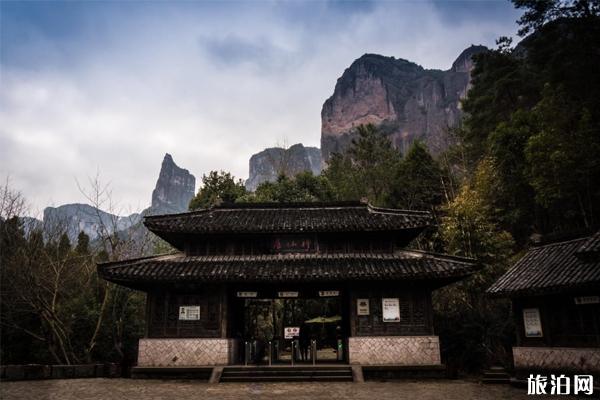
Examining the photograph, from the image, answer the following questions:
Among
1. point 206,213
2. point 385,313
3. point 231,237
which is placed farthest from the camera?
point 206,213

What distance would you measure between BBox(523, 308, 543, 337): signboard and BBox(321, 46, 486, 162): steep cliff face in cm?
7640

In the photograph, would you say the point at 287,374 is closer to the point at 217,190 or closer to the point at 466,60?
the point at 217,190

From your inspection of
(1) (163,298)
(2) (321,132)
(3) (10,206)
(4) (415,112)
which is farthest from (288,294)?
(2) (321,132)

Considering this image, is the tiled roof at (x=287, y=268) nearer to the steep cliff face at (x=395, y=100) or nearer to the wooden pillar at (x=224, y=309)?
the wooden pillar at (x=224, y=309)

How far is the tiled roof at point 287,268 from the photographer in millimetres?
15406

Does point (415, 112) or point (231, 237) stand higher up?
point (415, 112)

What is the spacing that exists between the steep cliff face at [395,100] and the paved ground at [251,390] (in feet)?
258

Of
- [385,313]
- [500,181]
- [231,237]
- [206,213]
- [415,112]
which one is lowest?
[385,313]

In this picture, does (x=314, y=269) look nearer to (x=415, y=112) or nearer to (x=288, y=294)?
(x=288, y=294)

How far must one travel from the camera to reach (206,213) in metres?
19.2

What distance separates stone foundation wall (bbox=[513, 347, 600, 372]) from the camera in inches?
466

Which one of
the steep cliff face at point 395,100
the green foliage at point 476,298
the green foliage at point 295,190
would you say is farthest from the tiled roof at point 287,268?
the steep cliff face at point 395,100

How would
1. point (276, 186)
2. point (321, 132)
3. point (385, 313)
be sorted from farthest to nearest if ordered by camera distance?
point (321, 132)
point (276, 186)
point (385, 313)

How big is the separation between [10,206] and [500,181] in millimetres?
27466
